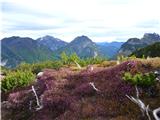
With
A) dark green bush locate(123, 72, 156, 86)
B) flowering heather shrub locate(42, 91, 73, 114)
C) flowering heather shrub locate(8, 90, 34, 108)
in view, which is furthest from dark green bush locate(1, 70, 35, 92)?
dark green bush locate(123, 72, 156, 86)

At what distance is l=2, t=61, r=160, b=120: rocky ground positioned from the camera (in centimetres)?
1945

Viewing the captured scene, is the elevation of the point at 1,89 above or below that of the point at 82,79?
below

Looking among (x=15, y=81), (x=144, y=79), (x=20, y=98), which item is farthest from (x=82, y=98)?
(x=15, y=81)

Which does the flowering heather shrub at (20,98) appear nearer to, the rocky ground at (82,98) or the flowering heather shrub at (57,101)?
the rocky ground at (82,98)

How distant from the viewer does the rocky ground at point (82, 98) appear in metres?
19.5

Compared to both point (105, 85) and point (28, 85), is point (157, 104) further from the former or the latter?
point (28, 85)

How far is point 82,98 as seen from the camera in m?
22.0

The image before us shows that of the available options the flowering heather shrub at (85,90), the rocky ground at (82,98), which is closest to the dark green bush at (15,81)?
the rocky ground at (82,98)

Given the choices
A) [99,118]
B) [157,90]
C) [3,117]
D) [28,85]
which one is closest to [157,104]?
[157,90]

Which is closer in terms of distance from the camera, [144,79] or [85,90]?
[144,79]

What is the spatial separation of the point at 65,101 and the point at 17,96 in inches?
268

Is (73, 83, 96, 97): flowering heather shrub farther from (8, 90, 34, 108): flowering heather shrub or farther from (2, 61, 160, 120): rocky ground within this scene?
(8, 90, 34, 108): flowering heather shrub

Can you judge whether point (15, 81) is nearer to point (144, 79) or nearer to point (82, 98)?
point (82, 98)

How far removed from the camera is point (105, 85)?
2284 centimetres
